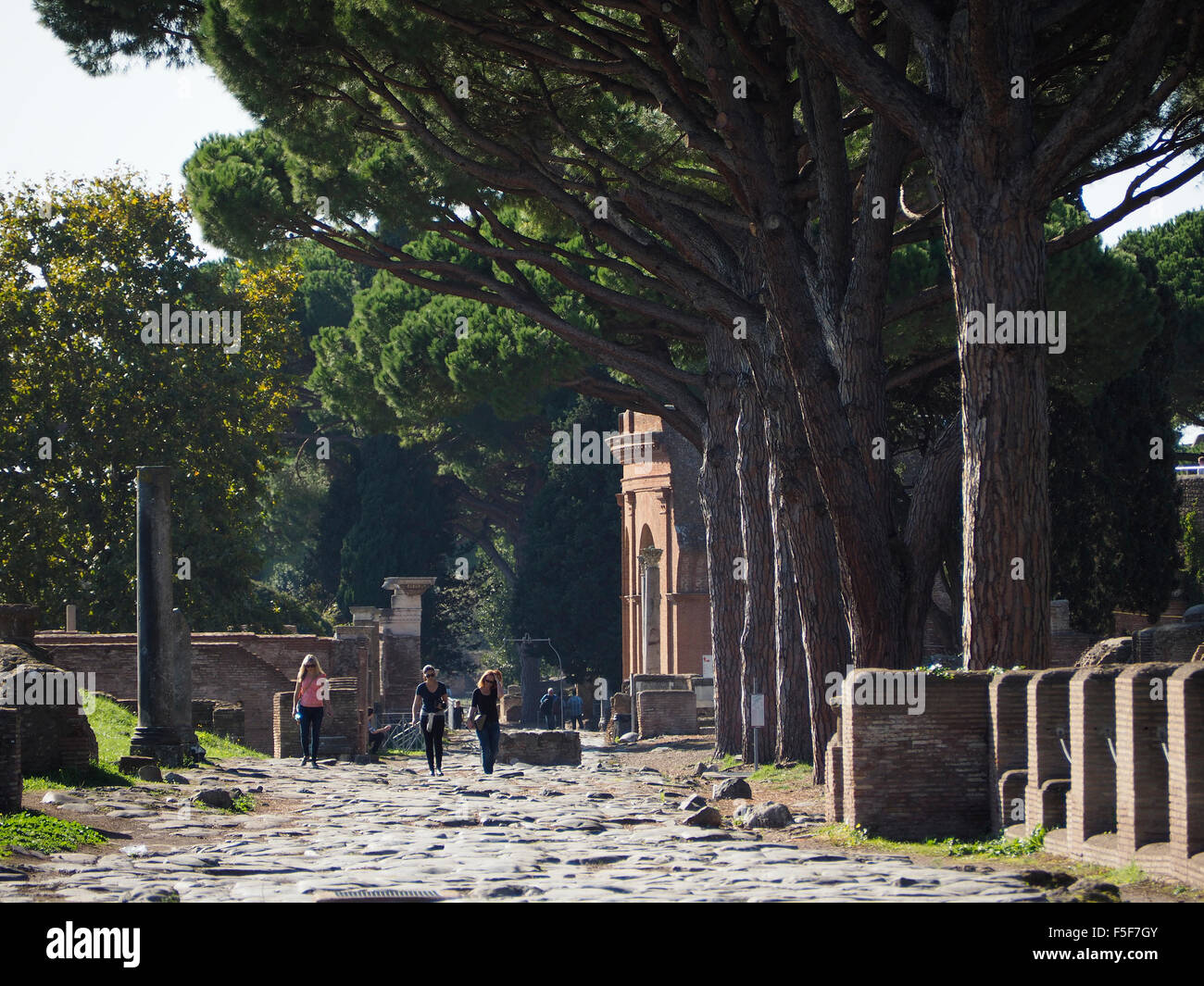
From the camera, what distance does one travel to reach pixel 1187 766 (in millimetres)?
7168

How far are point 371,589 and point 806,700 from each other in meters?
27.9

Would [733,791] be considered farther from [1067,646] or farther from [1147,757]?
[1067,646]

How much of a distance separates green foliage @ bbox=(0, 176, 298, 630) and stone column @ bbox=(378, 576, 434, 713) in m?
5.06

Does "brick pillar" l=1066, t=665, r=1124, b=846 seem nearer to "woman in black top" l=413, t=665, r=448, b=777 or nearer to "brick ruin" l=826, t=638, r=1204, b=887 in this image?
"brick ruin" l=826, t=638, r=1204, b=887

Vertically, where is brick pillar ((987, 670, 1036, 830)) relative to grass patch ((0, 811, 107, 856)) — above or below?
above

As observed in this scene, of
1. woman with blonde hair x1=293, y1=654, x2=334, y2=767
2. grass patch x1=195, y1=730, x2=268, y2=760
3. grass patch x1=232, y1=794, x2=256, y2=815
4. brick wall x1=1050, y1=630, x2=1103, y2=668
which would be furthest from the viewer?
brick wall x1=1050, y1=630, x2=1103, y2=668

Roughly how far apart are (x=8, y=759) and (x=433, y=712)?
7.56 meters

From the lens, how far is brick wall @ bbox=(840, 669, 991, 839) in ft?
32.6

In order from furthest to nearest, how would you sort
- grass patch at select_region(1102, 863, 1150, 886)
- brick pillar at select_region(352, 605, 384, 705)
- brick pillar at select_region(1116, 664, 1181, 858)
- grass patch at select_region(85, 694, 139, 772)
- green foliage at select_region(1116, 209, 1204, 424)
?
green foliage at select_region(1116, 209, 1204, 424), brick pillar at select_region(352, 605, 384, 705), grass patch at select_region(85, 694, 139, 772), brick pillar at select_region(1116, 664, 1181, 858), grass patch at select_region(1102, 863, 1150, 886)

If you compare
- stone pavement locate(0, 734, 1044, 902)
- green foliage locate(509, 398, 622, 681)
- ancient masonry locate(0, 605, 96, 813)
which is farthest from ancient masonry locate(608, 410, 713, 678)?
ancient masonry locate(0, 605, 96, 813)

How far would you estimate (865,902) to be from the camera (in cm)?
658

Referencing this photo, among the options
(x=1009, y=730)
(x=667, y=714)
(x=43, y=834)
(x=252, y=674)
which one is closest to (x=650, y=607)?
(x=667, y=714)

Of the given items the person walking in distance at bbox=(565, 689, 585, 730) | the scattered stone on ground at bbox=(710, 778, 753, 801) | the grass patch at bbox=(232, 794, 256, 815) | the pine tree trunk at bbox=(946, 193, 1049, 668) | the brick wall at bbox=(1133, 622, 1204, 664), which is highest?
the pine tree trunk at bbox=(946, 193, 1049, 668)
